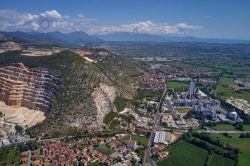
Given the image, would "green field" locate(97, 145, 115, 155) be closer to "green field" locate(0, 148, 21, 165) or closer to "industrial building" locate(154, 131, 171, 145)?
"industrial building" locate(154, 131, 171, 145)

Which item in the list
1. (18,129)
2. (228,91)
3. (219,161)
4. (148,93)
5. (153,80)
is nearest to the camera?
(219,161)

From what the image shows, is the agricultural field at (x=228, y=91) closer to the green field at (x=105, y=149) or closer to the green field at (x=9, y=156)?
the green field at (x=105, y=149)

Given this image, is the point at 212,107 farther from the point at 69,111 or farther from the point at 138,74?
the point at 138,74


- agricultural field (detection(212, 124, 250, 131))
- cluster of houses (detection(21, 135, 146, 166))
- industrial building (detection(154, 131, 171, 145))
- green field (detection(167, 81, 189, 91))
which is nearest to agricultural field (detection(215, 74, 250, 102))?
green field (detection(167, 81, 189, 91))

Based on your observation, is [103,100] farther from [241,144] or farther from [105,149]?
[241,144]

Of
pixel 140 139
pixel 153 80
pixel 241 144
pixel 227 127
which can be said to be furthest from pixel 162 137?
pixel 153 80

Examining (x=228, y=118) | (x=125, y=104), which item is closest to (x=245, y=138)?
(x=228, y=118)
